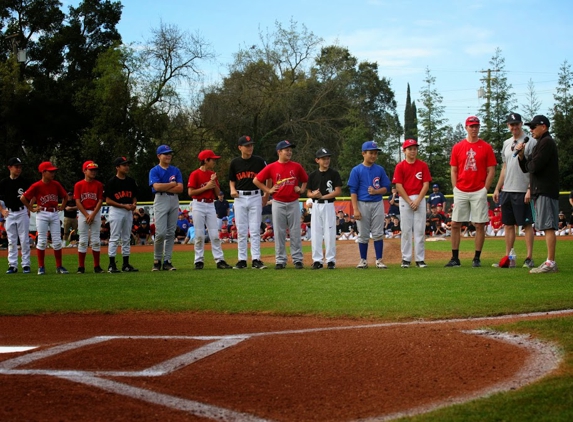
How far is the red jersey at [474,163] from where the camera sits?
456 inches

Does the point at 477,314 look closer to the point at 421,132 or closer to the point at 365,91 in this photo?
the point at 421,132

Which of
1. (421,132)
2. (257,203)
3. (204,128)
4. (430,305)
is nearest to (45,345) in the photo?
(430,305)

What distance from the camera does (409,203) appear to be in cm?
1205

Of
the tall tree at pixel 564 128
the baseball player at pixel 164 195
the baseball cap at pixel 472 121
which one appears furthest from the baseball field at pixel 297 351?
the tall tree at pixel 564 128

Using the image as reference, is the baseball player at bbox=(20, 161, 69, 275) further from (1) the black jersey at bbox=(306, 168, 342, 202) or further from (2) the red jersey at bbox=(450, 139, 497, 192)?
(2) the red jersey at bbox=(450, 139, 497, 192)

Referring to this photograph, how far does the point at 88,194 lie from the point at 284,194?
4105 mm

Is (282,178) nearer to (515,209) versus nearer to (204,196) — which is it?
(204,196)

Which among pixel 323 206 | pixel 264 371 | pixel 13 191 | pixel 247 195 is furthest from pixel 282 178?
pixel 264 371

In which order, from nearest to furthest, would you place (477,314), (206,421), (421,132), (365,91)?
(206,421) < (477,314) < (421,132) < (365,91)

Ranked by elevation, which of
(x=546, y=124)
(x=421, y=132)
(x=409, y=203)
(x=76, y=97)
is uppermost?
(x=76, y=97)

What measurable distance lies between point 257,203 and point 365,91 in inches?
1913

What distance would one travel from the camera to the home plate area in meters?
3.87

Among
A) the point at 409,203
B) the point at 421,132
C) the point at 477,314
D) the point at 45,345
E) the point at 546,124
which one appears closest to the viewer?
the point at 45,345

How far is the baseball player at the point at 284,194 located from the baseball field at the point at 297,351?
2.75 metres
